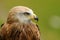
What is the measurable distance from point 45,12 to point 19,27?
5137 mm

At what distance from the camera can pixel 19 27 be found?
6914 millimetres

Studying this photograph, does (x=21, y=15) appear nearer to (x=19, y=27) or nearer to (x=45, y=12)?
(x=19, y=27)

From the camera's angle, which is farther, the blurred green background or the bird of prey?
the blurred green background

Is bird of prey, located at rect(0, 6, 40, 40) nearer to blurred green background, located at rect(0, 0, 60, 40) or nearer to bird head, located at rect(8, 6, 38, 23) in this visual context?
bird head, located at rect(8, 6, 38, 23)

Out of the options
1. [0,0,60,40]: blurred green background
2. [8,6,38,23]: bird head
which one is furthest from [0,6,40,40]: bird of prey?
[0,0,60,40]: blurred green background

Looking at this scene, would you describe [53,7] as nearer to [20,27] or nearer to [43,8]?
[43,8]

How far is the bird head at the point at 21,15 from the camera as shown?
22.4ft

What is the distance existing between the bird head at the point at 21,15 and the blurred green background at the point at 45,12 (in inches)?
126

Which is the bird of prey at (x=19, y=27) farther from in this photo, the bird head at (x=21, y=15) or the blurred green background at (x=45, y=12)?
the blurred green background at (x=45, y=12)

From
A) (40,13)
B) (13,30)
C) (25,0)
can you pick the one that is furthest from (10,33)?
(25,0)

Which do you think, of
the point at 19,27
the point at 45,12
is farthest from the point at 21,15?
the point at 45,12

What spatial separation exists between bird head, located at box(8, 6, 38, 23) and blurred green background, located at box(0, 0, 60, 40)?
3.19m

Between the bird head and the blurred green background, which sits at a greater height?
the bird head

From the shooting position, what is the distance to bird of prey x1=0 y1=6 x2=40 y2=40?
22.5 feet
